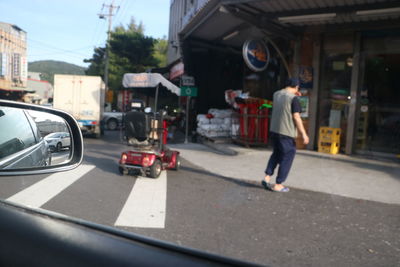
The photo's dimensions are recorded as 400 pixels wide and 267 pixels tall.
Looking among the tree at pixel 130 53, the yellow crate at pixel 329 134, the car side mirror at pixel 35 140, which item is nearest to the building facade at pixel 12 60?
the tree at pixel 130 53

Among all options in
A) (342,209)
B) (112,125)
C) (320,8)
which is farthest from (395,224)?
(112,125)

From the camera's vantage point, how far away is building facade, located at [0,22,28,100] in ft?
107

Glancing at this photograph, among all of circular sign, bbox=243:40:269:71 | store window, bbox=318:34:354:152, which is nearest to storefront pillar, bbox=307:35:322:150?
store window, bbox=318:34:354:152

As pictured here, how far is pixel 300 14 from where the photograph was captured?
9.09m

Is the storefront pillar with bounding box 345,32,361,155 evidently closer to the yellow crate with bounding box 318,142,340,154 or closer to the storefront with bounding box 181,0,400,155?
the storefront with bounding box 181,0,400,155

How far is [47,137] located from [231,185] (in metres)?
4.85

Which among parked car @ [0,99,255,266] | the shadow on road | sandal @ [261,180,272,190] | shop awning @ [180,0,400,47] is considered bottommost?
the shadow on road

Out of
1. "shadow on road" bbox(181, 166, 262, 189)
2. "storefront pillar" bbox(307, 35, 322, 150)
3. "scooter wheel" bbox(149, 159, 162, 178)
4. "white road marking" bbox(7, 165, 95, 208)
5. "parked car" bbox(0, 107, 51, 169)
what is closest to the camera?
"parked car" bbox(0, 107, 51, 169)

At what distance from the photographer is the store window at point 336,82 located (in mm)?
10016

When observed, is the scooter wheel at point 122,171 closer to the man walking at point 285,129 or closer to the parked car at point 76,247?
the man walking at point 285,129

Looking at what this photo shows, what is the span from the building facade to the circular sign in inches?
867

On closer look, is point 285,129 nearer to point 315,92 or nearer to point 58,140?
point 58,140

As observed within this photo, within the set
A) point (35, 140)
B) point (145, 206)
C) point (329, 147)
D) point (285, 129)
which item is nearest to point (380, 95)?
point (329, 147)

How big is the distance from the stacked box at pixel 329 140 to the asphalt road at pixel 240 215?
4.08m
